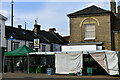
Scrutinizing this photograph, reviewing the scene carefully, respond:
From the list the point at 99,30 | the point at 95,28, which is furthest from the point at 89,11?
the point at 99,30

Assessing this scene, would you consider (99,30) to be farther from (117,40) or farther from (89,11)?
(89,11)

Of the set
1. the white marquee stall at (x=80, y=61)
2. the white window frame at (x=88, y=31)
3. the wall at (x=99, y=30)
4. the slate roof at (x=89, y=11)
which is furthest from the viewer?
the slate roof at (x=89, y=11)

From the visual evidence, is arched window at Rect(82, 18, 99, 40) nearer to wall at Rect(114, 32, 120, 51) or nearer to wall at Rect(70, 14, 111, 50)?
wall at Rect(70, 14, 111, 50)

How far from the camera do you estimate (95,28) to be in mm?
28688

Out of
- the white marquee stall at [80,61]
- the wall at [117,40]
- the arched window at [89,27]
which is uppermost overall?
the arched window at [89,27]

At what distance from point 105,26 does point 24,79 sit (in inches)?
523

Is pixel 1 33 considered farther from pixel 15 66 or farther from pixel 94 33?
pixel 94 33

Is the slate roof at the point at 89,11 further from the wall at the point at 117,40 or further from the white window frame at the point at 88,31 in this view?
the wall at the point at 117,40

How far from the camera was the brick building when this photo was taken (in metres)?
28.2

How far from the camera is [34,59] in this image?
2958 cm

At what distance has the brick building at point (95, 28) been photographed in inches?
1112

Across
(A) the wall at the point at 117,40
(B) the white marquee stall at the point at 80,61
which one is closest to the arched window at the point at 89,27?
(A) the wall at the point at 117,40

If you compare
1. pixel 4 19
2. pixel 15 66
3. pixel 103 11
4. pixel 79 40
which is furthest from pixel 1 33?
pixel 103 11

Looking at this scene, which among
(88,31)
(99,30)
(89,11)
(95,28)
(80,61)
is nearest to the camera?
(80,61)
